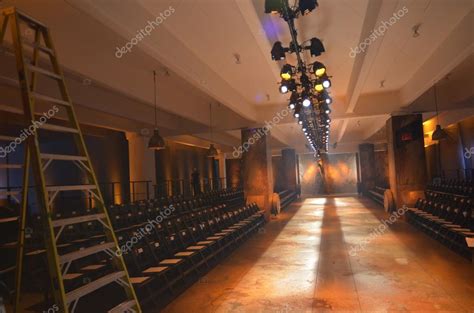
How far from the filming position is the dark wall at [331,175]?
29.3 metres

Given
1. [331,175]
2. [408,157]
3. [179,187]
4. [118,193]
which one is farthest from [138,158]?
[331,175]

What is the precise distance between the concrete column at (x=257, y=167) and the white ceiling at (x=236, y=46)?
2.55 metres

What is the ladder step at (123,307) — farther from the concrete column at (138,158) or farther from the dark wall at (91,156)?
the concrete column at (138,158)

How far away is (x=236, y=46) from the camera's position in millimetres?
6723

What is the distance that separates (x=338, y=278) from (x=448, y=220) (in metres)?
4.02

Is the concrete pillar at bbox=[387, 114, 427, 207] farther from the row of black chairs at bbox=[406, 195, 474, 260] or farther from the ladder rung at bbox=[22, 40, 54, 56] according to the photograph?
the ladder rung at bbox=[22, 40, 54, 56]

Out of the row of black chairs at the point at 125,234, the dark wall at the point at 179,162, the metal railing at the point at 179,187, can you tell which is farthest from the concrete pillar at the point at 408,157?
the dark wall at the point at 179,162

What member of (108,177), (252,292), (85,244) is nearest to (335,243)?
(252,292)

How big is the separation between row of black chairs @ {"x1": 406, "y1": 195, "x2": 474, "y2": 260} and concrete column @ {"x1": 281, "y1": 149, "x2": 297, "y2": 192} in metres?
14.4

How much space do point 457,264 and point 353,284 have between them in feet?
7.10

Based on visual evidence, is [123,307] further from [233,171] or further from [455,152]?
[233,171]

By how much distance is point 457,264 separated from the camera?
20.6 ft

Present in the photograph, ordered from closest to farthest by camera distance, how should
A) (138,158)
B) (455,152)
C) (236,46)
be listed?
(236,46) → (138,158) → (455,152)

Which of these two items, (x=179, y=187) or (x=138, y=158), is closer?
(x=138, y=158)
